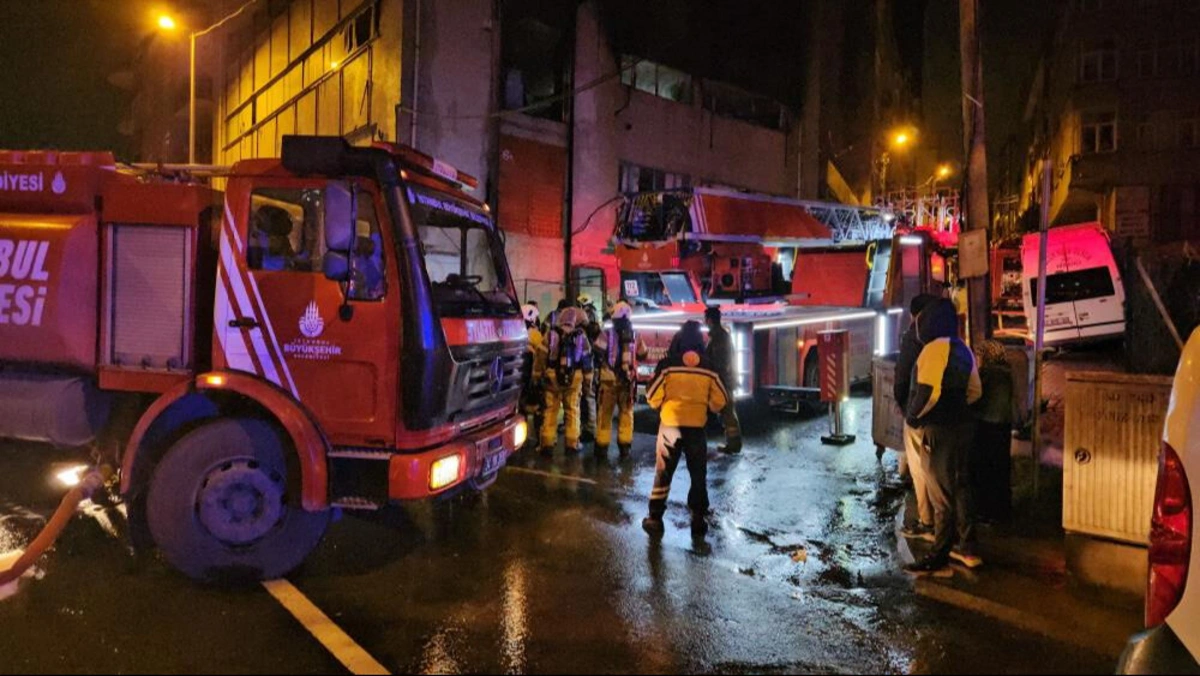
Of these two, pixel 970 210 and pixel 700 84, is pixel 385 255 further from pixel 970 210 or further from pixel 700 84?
pixel 700 84

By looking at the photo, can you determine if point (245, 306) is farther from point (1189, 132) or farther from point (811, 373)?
point (1189, 132)

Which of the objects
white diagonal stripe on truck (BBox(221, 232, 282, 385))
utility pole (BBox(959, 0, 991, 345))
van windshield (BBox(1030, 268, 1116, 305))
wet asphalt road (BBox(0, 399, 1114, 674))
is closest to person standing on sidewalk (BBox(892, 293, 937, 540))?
wet asphalt road (BBox(0, 399, 1114, 674))

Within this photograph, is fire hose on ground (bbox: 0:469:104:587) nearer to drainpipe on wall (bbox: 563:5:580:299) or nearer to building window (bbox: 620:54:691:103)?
drainpipe on wall (bbox: 563:5:580:299)

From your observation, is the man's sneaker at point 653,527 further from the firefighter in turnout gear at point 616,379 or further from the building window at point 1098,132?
the building window at point 1098,132

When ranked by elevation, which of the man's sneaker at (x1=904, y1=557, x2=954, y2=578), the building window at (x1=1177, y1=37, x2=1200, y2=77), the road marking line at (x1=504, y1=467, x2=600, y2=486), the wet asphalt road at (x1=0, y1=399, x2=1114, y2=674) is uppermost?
the building window at (x1=1177, y1=37, x2=1200, y2=77)

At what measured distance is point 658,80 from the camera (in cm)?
2295

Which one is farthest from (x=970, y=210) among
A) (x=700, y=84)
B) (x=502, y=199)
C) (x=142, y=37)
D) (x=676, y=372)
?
(x=142, y=37)

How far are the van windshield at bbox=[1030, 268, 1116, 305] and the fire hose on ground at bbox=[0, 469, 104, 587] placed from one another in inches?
754

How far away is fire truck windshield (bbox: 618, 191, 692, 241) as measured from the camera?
13070 mm

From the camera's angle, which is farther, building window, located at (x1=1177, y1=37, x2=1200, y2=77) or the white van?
building window, located at (x1=1177, y1=37, x2=1200, y2=77)

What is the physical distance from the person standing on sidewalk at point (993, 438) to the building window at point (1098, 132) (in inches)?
1427

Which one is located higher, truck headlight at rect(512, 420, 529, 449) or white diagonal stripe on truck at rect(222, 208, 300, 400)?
white diagonal stripe on truck at rect(222, 208, 300, 400)

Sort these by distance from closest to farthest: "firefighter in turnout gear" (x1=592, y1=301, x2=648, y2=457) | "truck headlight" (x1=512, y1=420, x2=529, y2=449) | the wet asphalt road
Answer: the wet asphalt road < "truck headlight" (x1=512, y1=420, x2=529, y2=449) < "firefighter in turnout gear" (x1=592, y1=301, x2=648, y2=457)

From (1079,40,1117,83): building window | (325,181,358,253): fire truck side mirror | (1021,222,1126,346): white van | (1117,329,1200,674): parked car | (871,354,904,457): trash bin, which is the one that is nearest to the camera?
(1117,329,1200,674): parked car
